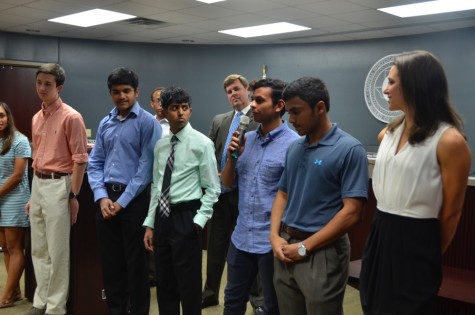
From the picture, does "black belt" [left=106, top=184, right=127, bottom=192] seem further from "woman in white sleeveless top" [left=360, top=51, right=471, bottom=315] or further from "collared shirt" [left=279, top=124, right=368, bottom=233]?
"woman in white sleeveless top" [left=360, top=51, right=471, bottom=315]

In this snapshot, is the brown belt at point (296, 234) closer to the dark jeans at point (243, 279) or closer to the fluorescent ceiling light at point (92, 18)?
the dark jeans at point (243, 279)

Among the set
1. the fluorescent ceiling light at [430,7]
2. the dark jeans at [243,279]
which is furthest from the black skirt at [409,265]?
the fluorescent ceiling light at [430,7]

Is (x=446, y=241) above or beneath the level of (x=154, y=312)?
above

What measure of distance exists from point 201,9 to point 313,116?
4.62 m

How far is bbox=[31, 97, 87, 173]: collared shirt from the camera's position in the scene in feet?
10.4

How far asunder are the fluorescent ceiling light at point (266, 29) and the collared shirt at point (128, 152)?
4574 mm

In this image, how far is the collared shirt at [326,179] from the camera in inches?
77.0

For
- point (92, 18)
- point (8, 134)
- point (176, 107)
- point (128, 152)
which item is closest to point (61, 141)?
point (128, 152)

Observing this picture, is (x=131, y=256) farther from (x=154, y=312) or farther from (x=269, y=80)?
(x=269, y=80)

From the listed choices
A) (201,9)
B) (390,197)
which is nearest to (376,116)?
(201,9)

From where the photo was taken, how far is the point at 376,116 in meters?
7.80

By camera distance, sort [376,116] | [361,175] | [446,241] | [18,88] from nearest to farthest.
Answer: [446,241] → [361,175] → [376,116] → [18,88]

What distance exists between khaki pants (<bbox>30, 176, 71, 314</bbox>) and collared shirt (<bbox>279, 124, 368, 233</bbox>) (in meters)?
1.71

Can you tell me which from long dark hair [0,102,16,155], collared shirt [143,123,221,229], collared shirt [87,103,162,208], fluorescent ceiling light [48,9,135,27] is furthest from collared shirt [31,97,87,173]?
fluorescent ceiling light [48,9,135,27]
